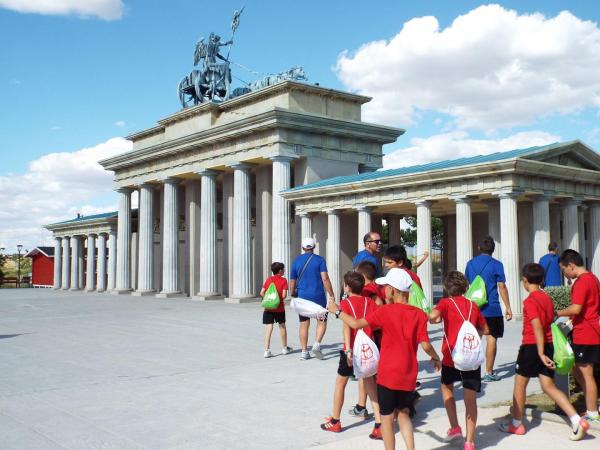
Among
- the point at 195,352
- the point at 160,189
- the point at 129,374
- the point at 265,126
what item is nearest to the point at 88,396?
the point at 129,374

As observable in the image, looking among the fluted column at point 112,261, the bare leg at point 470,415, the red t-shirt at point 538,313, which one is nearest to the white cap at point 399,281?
the bare leg at point 470,415

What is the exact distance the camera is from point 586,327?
6.66 m

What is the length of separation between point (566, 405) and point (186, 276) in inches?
1282

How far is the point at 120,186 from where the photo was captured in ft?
135

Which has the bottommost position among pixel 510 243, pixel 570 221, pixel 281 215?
pixel 510 243

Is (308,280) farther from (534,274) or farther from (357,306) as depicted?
(534,274)

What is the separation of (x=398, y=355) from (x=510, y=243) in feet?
48.0

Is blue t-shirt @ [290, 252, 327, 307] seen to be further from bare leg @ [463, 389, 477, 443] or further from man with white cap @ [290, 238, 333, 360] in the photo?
bare leg @ [463, 389, 477, 443]

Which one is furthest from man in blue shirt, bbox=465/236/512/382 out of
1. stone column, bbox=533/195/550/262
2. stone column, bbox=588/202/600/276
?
stone column, bbox=588/202/600/276

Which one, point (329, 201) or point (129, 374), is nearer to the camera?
point (129, 374)

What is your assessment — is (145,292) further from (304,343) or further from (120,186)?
(304,343)

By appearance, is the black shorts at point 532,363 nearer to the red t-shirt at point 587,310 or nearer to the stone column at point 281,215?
the red t-shirt at point 587,310

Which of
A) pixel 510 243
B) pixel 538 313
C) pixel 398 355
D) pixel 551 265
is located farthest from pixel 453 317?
pixel 510 243

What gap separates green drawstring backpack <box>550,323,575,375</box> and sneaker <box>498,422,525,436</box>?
755 mm
